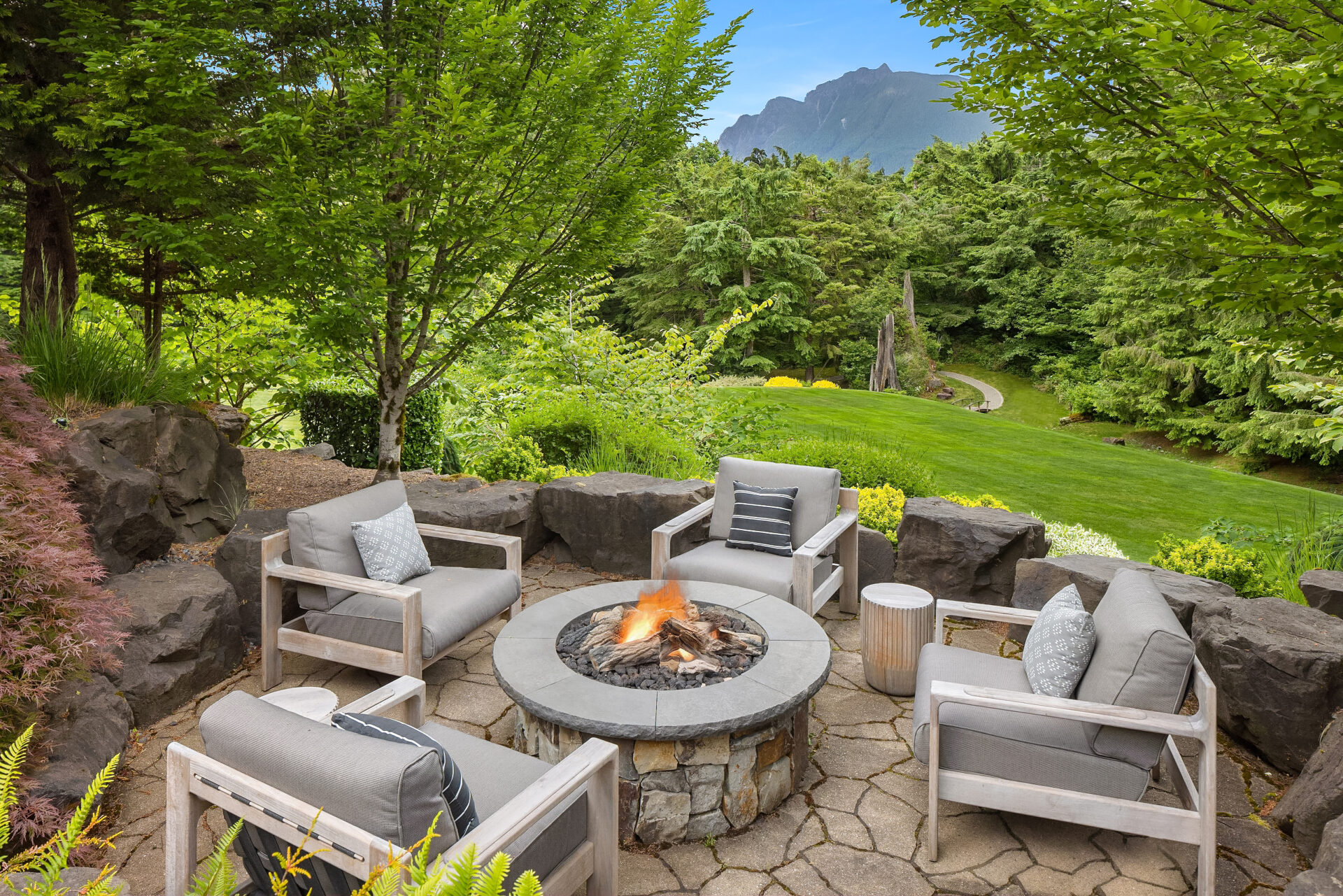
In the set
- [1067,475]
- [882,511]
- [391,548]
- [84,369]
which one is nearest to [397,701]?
[391,548]

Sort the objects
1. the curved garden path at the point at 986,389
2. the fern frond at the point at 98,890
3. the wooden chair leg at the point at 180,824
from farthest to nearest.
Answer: the curved garden path at the point at 986,389 < the wooden chair leg at the point at 180,824 < the fern frond at the point at 98,890

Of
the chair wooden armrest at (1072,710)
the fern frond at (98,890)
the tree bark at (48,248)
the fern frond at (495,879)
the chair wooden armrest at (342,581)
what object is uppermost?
the tree bark at (48,248)

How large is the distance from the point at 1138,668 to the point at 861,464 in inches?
146

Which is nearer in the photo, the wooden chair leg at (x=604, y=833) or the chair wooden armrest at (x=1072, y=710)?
the wooden chair leg at (x=604, y=833)

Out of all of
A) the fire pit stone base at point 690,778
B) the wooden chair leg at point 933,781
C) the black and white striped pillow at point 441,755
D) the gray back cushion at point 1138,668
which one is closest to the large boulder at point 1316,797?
the gray back cushion at point 1138,668

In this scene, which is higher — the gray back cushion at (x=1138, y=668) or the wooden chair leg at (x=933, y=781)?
the gray back cushion at (x=1138, y=668)

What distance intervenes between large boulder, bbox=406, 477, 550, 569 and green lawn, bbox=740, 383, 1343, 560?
16.2 ft

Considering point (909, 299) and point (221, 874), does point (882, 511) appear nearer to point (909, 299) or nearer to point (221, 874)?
point (221, 874)

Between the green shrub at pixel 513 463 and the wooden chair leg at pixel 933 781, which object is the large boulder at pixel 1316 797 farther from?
the green shrub at pixel 513 463

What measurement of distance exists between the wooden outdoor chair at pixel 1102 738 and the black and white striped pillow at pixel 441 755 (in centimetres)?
168

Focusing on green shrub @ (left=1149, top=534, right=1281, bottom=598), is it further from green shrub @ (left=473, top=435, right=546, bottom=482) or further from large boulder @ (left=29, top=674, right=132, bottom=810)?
large boulder @ (left=29, top=674, right=132, bottom=810)

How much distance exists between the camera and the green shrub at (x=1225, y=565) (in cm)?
448

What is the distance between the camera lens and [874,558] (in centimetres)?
520

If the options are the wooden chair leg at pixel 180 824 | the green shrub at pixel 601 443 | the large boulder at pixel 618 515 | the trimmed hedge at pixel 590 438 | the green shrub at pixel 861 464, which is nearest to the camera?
the wooden chair leg at pixel 180 824
